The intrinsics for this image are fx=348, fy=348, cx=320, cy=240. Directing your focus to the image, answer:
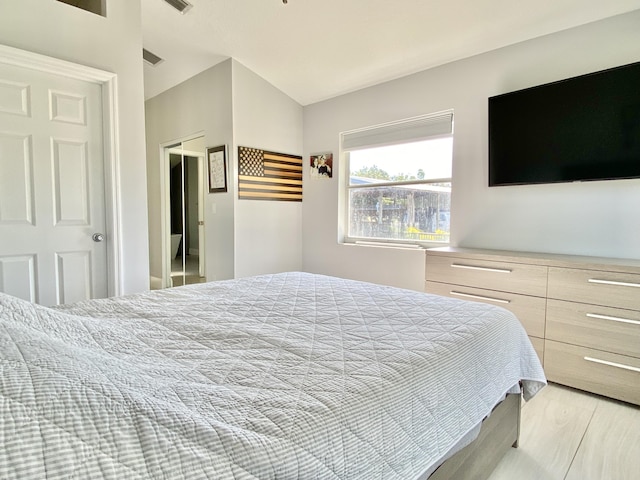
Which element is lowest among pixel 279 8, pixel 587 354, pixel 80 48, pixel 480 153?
pixel 587 354

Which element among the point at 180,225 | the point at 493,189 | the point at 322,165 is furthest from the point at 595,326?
the point at 180,225

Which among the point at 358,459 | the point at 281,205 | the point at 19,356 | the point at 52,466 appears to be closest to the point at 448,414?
the point at 358,459

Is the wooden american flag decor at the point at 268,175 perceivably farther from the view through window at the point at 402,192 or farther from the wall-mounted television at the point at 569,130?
the wall-mounted television at the point at 569,130

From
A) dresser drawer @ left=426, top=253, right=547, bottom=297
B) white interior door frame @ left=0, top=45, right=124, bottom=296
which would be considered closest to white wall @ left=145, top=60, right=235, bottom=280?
white interior door frame @ left=0, top=45, right=124, bottom=296

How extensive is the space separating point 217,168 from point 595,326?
11.8 ft

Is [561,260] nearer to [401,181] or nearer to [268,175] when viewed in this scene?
[401,181]

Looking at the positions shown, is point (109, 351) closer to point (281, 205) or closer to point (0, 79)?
point (0, 79)

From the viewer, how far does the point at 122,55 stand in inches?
100

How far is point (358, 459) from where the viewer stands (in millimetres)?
707

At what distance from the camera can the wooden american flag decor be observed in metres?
3.79

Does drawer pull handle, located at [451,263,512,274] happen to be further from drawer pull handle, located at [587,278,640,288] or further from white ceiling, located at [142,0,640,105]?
white ceiling, located at [142,0,640,105]

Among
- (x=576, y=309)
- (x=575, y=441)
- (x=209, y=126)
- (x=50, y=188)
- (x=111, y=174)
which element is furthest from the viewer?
Result: (x=209, y=126)

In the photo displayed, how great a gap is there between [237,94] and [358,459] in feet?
12.2

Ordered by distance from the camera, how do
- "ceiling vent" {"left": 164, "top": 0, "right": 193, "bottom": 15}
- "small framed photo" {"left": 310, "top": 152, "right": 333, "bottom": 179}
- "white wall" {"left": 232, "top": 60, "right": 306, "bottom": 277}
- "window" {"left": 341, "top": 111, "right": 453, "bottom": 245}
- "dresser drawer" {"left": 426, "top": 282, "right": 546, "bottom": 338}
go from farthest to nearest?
"small framed photo" {"left": 310, "top": 152, "right": 333, "bottom": 179}, "white wall" {"left": 232, "top": 60, "right": 306, "bottom": 277}, "window" {"left": 341, "top": 111, "right": 453, "bottom": 245}, "ceiling vent" {"left": 164, "top": 0, "right": 193, "bottom": 15}, "dresser drawer" {"left": 426, "top": 282, "right": 546, "bottom": 338}
